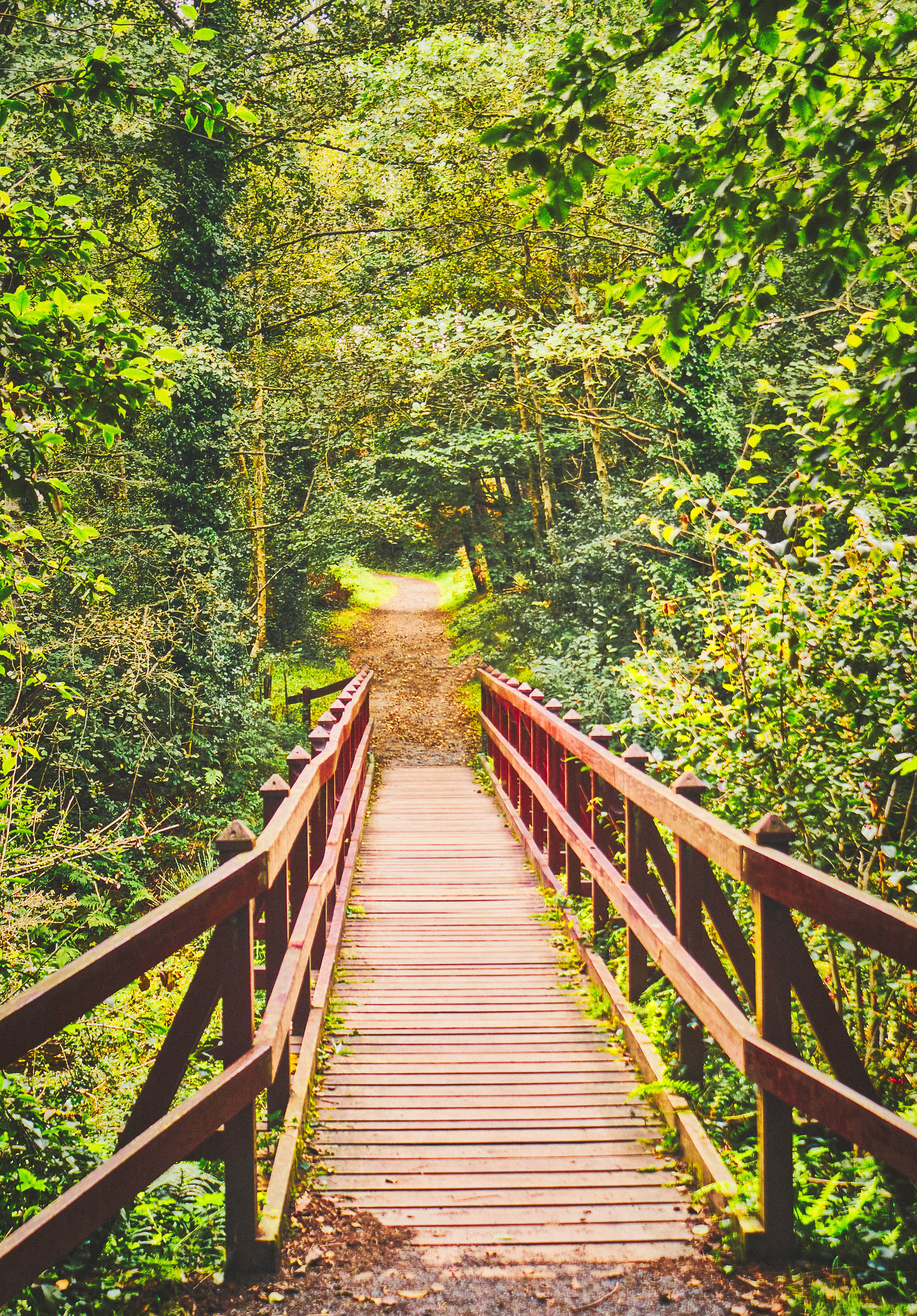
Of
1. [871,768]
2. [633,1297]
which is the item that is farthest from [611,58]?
[633,1297]

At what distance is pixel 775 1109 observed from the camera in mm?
2381

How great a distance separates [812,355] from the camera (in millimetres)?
11641

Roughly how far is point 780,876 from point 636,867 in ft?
5.44

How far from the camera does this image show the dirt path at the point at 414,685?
55.5ft

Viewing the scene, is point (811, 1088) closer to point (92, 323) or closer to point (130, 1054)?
point (92, 323)

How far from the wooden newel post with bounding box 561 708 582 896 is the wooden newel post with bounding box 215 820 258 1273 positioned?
3.24 m

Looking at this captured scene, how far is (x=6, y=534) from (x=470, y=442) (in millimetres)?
10547

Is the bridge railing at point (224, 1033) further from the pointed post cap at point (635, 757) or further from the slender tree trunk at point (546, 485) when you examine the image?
the slender tree trunk at point (546, 485)

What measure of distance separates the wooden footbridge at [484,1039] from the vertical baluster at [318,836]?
28 millimetres

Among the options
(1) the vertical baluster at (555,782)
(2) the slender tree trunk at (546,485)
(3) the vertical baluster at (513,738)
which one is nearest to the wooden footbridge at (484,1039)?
(1) the vertical baluster at (555,782)

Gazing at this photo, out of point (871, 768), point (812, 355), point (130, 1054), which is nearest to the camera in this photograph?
point (871, 768)

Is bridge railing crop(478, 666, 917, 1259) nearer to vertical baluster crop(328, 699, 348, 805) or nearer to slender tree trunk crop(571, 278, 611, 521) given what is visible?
vertical baluster crop(328, 699, 348, 805)

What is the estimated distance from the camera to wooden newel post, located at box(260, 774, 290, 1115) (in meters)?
3.05

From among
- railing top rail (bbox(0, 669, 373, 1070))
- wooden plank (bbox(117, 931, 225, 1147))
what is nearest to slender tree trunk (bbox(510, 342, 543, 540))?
railing top rail (bbox(0, 669, 373, 1070))
